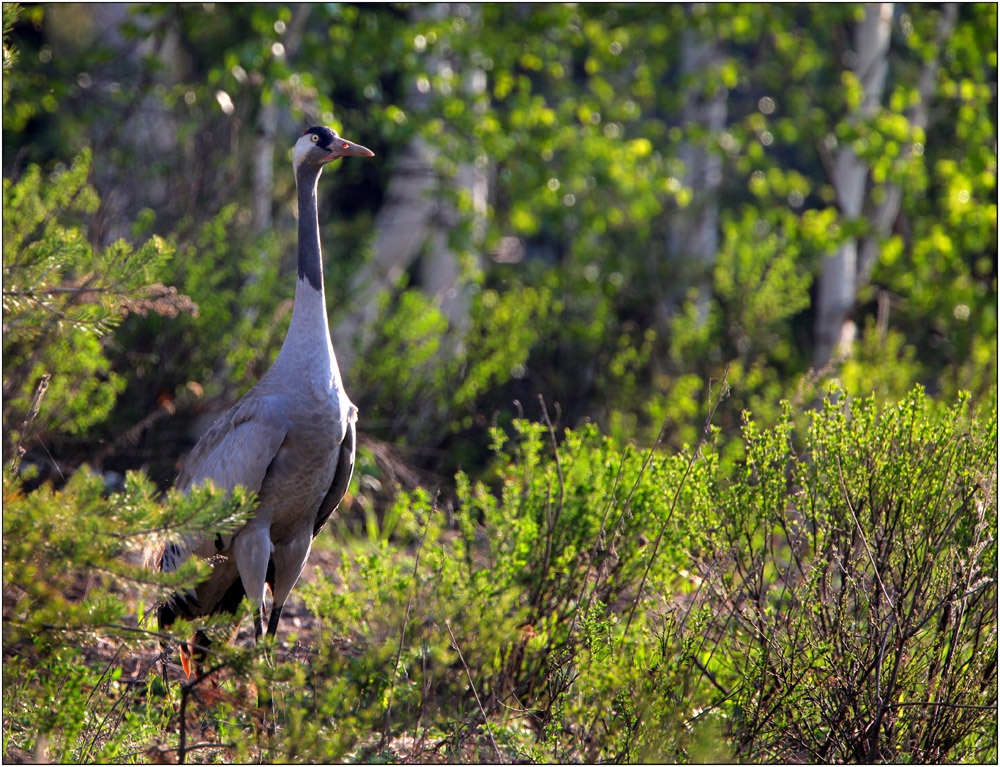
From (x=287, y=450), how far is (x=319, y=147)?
1.23 meters

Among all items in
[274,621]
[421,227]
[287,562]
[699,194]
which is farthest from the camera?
[699,194]

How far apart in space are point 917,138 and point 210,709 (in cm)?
638

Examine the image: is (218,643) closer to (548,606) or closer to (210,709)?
(210,709)

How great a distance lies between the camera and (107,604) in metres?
1.99

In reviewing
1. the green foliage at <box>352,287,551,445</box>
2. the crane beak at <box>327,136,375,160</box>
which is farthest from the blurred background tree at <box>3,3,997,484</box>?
the crane beak at <box>327,136,375,160</box>

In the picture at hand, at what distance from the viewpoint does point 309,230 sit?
3.55m

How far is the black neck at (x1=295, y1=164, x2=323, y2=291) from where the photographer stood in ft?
11.3

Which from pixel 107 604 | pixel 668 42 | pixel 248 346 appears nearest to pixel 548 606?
pixel 107 604

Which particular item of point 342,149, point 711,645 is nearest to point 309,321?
point 342,149

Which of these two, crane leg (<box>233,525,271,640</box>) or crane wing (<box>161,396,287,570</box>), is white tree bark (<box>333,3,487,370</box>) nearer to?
crane wing (<box>161,396,287,570</box>)

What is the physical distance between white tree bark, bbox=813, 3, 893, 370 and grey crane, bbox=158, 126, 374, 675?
208 inches

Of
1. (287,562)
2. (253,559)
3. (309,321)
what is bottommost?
(287,562)

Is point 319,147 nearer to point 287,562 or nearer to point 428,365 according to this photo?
point 287,562

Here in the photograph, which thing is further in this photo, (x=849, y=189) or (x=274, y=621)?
(x=849, y=189)
